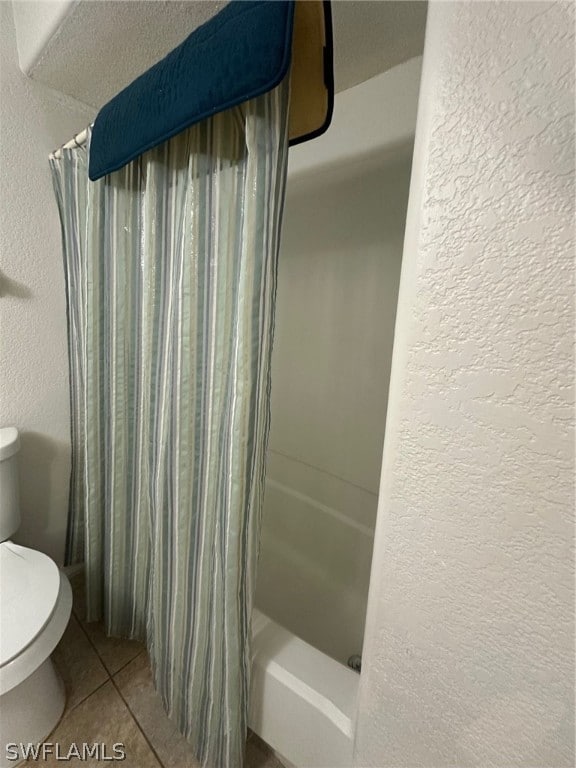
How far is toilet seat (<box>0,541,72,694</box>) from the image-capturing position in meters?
0.82

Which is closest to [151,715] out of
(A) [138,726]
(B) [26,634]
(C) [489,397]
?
(A) [138,726]

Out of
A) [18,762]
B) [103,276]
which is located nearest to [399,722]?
[18,762]

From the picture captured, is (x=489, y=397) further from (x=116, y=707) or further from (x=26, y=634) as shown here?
(x=116, y=707)

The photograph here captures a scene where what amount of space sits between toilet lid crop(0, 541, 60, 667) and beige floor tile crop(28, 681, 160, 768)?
0.45 meters

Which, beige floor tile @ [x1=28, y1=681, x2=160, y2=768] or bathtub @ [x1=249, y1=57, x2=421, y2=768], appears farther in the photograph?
bathtub @ [x1=249, y1=57, x2=421, y2=768]

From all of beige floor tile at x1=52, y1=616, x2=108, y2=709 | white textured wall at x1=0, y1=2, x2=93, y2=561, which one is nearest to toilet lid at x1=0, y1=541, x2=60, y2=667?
white textured wall at x1=0, y1=2, x2=93, y2=561

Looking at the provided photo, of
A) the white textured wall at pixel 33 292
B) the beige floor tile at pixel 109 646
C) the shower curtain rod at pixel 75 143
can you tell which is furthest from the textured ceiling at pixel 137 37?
the beige floor tile at pixel 109 646

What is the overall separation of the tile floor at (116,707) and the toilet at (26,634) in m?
0.07

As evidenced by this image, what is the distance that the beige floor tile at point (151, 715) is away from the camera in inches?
38.4

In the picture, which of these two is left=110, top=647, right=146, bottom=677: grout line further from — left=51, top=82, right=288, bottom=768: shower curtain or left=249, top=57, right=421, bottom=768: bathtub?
left=249, top=57, right=421, bottom=768: bathtub

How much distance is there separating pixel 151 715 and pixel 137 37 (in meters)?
2.07

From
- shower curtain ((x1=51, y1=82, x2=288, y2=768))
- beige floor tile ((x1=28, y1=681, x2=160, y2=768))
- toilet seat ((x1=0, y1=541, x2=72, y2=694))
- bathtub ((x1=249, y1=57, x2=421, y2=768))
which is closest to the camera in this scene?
shower curtain ((x1=51, y1=82, x2=288, y2=768))

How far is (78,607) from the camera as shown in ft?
4.57

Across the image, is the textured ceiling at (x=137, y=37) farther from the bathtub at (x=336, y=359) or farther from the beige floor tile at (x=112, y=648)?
the beige floor tile at (x=112, y=648)
